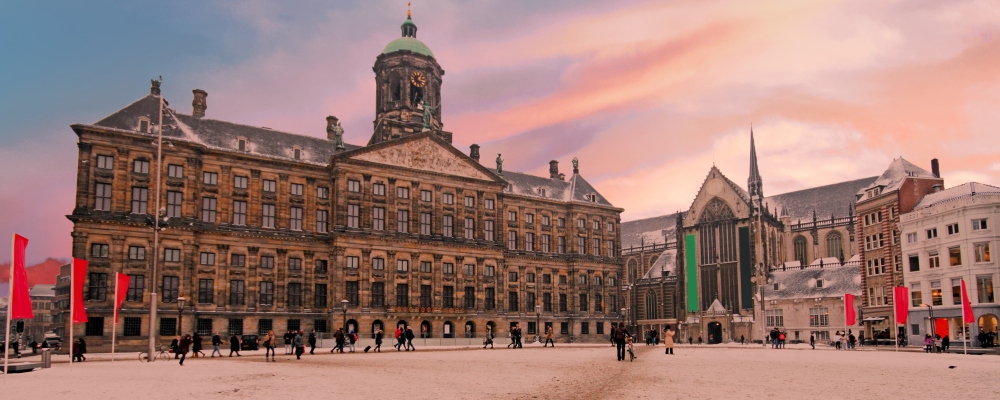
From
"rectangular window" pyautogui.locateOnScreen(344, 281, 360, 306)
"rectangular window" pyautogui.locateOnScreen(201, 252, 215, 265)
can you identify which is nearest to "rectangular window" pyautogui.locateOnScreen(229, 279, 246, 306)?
"rectangular window" pyautogui.locateOnScreen(201, 252, 215, 265)

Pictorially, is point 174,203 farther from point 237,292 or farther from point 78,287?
point 78,287

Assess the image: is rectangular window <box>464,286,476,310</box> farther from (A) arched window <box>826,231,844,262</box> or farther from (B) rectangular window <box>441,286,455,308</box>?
(A) arched window <box>826,231,844,262</box>

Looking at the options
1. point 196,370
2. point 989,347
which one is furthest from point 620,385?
point 989,347

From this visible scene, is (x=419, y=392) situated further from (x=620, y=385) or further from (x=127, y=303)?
(x=127, y=303)

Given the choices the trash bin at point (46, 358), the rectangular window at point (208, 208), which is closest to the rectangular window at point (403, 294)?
the rectangular window at point (208, 208)

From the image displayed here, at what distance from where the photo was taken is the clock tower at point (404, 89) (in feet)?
236

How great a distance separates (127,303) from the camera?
178ft

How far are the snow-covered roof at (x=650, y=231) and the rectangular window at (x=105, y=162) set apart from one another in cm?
7710

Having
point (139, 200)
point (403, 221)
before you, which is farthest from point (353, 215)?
point (139, 200)

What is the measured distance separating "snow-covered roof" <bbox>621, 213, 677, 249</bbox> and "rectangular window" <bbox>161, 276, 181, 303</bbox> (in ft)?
239

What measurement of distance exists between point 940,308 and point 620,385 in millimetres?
45302

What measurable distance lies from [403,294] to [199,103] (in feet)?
77.4

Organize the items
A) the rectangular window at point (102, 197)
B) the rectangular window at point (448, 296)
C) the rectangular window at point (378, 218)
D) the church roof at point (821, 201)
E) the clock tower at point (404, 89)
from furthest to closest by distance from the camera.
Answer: the church roof at point (821, 201) < the clock tower at point (404, 89) < the rectangular window at point (448, 296) < the rectangular window at point (378, 218) < the rectangular window at point (102, 197)

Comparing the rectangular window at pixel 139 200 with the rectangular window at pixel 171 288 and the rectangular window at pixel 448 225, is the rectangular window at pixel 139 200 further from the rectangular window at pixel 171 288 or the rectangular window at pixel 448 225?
the rectangular window at pixel 448 225
